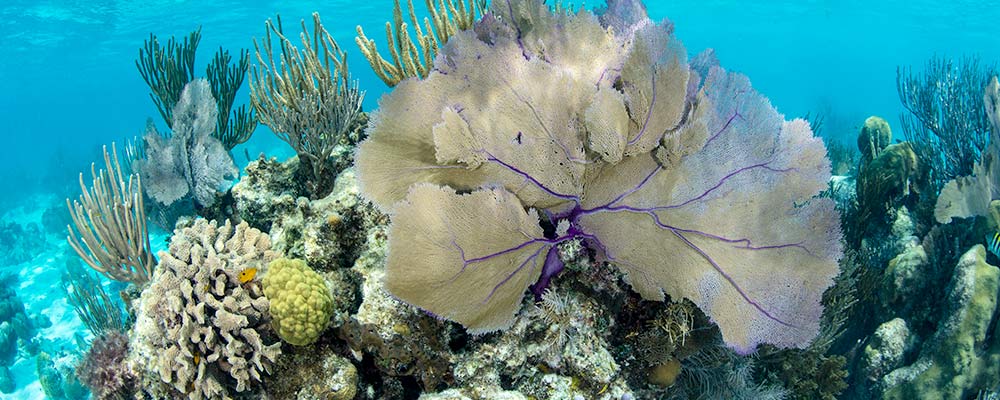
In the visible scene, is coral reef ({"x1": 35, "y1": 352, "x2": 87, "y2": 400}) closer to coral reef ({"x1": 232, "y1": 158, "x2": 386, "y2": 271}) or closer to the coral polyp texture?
coral reef ({"x1": 232, "y1": 158, "x2": 386, "y2": 271})

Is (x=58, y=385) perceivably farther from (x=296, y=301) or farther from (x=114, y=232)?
(x=296, y=301)

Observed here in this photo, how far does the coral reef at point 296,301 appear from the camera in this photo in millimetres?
2746

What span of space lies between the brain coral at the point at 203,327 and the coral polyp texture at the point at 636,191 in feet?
3.86

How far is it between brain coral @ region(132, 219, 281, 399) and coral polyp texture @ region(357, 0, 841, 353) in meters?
1.18

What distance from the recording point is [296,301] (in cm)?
272

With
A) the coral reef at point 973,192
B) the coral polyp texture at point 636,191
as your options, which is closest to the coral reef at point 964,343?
the coral reef at point 973,192

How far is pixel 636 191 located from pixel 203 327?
2.70 m

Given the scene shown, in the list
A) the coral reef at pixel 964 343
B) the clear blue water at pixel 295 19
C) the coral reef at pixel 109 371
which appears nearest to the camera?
the coral reef at pixel 109 371

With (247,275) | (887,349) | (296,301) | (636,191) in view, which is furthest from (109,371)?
(887,349)

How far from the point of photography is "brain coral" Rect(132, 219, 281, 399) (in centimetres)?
286

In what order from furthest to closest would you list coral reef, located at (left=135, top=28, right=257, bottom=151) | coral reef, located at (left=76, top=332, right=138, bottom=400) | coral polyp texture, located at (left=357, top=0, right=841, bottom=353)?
1. coral reef, located at (left=135, top=28, right=257, bottom=151)
2. coral reef, located at (left=76, top=332, right=138, bottom=400)
3. coral polyp texture, located at (left=357, top=0, right=841, bottom=353)

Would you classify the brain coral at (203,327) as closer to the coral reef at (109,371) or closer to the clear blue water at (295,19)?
the coral reef at (109,371)

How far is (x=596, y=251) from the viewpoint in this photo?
2822 mm

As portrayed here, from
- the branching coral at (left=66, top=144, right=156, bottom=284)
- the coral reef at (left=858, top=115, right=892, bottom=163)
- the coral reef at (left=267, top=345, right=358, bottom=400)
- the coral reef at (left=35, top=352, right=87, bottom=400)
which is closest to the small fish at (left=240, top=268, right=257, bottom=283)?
the coral reef at (left=267, top=345, right=358, bottom=400)
